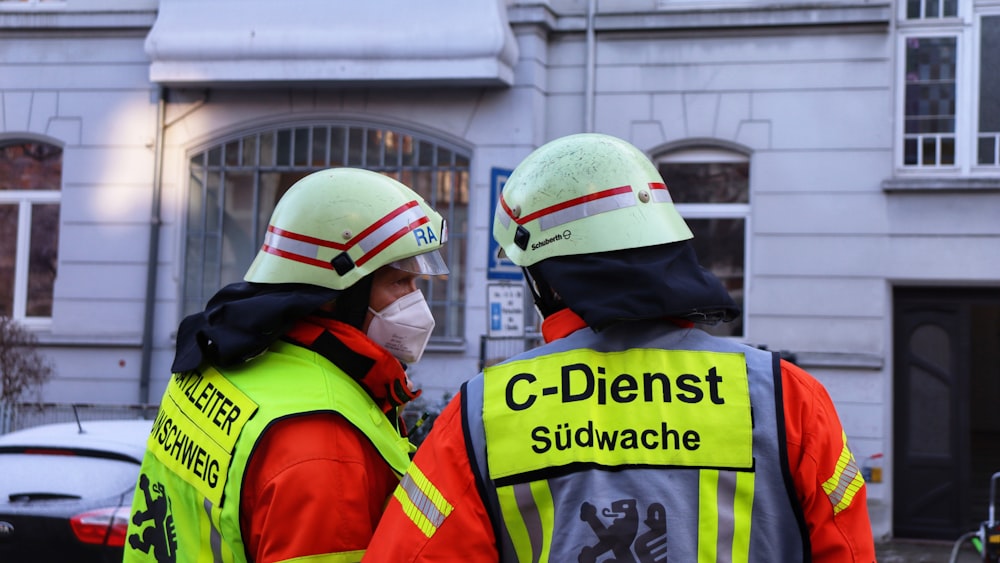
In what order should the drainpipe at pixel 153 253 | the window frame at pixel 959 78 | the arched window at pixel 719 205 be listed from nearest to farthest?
the window frame at pixel 959 78 < the arched window at pixel 719 205 < the drainpipe at pixel 153 253

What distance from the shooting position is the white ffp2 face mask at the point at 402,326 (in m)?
2.68

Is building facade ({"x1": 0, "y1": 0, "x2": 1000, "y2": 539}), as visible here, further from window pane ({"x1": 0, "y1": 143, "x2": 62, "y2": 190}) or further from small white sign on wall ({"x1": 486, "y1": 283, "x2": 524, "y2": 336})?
small white sign on wall ({"x1": 486, "y1": 283, "x2": 524, "y2": 336})

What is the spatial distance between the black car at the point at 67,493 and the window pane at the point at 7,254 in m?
7.55

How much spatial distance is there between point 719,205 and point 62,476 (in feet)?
24.9

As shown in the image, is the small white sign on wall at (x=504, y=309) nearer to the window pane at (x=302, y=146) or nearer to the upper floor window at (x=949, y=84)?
the window pane at (x=302, y=146)

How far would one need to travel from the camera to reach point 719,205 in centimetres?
1120

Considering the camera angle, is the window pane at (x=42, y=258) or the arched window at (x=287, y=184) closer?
the arched window at (x=287, y=184)

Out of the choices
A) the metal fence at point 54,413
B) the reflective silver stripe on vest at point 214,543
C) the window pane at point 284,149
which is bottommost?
the metal fence at point 54,413

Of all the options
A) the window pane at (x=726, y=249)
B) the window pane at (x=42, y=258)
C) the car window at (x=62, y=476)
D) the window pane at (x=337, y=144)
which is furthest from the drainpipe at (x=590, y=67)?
the car window at (x=62, y=476)

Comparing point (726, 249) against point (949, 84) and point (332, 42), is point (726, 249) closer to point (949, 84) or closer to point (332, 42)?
point (949, 84)

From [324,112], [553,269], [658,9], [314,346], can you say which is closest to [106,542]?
[314,346]

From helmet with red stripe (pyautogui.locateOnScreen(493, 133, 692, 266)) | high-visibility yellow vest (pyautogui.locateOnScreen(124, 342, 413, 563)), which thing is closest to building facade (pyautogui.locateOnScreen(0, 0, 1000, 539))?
high-visibility yellow vest (pyautogui.locateOnScreen(124, 342, 413, 563))

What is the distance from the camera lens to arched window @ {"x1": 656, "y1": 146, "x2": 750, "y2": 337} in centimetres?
1114

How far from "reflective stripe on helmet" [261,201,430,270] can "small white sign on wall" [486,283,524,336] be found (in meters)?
5.65
